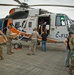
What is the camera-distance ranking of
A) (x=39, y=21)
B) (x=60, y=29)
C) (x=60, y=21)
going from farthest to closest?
(x=39, y=21)
(x=60, y=21)
(x=60, y=29)

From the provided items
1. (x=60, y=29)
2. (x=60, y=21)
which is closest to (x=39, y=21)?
(x=60, y=21)

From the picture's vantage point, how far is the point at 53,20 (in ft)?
52.2

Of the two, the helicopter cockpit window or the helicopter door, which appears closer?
the helicopter door

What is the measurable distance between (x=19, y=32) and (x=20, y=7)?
258 cm

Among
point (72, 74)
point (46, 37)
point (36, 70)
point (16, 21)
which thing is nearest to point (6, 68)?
point (36, 70)

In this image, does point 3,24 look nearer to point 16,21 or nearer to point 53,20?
point 16,21

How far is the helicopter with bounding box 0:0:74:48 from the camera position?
1563cm

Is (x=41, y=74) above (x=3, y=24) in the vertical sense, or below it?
below

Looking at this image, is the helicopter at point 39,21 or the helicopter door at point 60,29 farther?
the helicopter at point 39,21

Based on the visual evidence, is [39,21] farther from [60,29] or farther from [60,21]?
[60,29]

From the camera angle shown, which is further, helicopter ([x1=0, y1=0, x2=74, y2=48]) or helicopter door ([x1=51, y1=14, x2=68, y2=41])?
helicopter ([x1=0, y1=0, x2=74, y2=48])

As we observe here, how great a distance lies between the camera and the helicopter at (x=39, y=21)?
1563cm

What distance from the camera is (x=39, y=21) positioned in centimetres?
1712

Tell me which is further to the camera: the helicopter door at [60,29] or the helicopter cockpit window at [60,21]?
the helicopter cockpit window at [60,21]
